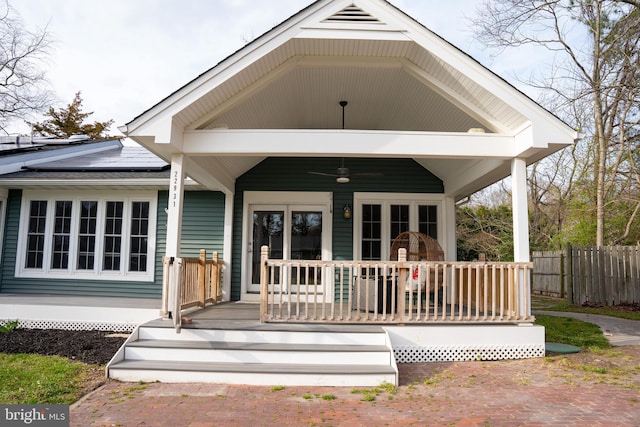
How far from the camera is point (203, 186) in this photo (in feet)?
29.0

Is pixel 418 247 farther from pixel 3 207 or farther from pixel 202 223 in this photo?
pixel 3 207

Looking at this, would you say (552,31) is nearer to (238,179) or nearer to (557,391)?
(238,179)

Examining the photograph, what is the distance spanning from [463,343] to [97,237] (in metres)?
7.30

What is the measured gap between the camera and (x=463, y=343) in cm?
590

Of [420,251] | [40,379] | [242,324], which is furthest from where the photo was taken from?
[420,251]

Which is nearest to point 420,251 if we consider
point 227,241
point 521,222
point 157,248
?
point 521,222

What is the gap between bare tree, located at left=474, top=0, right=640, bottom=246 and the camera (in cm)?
1324

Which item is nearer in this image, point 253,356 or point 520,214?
point 253,356

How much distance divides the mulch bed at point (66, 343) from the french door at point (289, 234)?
10.2 feet

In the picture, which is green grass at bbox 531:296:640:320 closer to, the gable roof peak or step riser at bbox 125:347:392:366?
step riser at bbox 125:347:392:366

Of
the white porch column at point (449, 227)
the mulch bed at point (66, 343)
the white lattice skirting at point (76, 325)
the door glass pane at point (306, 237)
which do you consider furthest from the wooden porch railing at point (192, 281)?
the white porch column at point (449, 227)

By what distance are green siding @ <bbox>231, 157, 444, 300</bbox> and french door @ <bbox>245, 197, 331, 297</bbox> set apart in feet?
0.91

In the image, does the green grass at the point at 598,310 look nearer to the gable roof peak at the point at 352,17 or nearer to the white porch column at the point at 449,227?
the white porch column at the point at 449,227

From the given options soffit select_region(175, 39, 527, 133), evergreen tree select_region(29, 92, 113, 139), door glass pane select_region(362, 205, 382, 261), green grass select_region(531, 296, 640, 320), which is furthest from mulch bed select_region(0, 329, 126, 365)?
evergreen tree select_region(29, 92, 113, 139)
